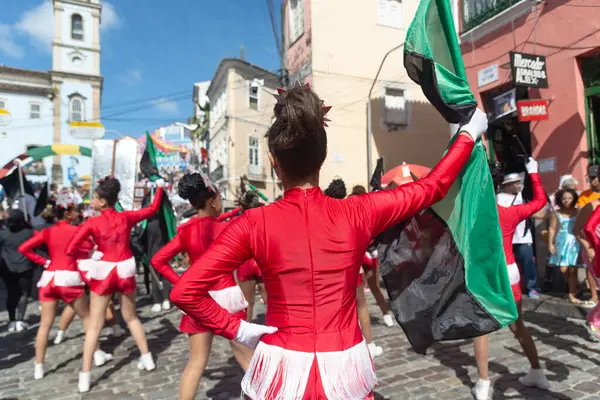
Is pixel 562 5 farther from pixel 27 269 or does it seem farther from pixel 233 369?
pixel 27 269

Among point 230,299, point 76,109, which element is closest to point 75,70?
point 76,109

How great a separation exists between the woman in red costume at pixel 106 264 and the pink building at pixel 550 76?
6.32 meters

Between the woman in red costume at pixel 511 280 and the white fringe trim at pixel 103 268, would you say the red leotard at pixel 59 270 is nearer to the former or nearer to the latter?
the white fringe trim at pixel 103 268

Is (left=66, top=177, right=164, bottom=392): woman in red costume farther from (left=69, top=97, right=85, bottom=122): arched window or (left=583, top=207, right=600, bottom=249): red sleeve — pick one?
(left=69, top=97, right=85, bottom=122): arched window

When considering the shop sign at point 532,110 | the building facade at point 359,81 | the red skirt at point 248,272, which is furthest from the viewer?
the building facade at point 359,81

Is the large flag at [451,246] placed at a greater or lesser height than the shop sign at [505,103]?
lesser

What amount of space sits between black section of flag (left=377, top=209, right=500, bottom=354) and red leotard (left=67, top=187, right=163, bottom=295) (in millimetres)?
3321

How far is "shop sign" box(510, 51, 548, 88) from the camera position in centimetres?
799

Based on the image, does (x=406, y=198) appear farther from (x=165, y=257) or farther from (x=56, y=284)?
(x=56, y=284)

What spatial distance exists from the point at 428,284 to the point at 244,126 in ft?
93.6

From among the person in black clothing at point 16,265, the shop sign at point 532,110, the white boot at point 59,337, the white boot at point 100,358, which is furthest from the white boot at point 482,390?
the person in black clothing at point 16,265

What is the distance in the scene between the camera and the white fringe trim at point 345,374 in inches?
67.1

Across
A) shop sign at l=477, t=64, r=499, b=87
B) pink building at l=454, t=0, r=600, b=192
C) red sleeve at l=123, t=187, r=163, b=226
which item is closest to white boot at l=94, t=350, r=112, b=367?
red sleeve at l=123, t=187, r=163, b=226

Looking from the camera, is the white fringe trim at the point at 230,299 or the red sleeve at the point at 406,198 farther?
the white fringe trim at the point at 230,299
